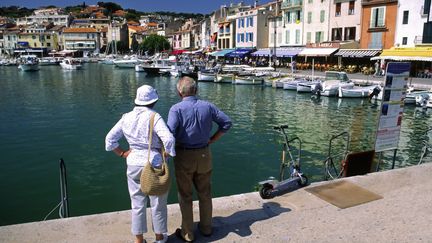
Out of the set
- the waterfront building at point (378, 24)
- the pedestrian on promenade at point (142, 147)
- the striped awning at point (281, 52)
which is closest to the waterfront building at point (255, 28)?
the striped awning at point (281, 52)

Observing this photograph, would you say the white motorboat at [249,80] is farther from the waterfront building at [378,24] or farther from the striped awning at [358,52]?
the waterfront building at [378,24]

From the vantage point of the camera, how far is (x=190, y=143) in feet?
15.3

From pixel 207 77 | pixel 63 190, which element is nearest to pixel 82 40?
pixel 207 77

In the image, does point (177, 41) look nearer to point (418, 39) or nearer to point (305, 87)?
point (418, 39)

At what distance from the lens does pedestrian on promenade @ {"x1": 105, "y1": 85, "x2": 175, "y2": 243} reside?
439 cm

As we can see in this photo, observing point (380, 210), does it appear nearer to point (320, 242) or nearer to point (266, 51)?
point (320, 242)

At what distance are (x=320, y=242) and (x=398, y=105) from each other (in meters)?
4.49

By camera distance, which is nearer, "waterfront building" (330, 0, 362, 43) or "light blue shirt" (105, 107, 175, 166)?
"light blue shirt" (105, 107, 175, 166)

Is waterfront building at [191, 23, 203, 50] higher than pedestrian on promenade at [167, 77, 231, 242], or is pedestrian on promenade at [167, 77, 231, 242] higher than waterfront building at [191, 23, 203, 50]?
waterfront building at [191, 23, 203, 50]

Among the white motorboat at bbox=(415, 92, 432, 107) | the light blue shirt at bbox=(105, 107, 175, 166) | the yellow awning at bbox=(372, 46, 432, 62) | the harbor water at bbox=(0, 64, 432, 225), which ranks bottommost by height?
the harbor water at bbox=(0, 64, 432, 225)

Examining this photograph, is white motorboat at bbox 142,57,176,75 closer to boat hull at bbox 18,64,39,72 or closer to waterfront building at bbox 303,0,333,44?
waterfront building at bbox 303,0,333,44

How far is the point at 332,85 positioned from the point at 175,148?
2996 centimetres

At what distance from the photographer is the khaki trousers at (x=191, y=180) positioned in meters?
4.66

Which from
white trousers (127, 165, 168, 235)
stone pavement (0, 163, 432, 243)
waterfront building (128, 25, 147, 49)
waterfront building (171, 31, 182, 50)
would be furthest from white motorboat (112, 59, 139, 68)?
white trousers (127, 165, 168, 235)
